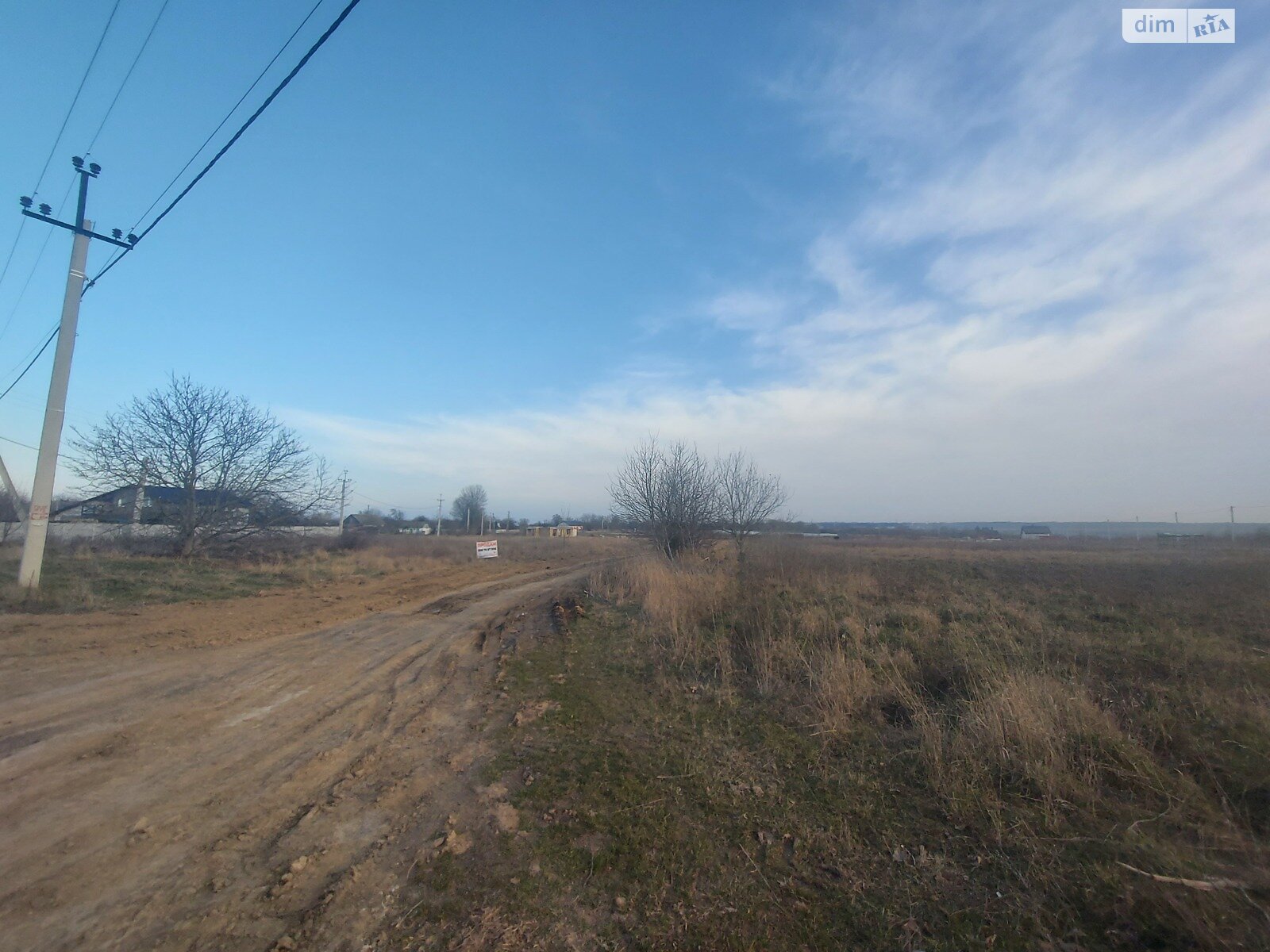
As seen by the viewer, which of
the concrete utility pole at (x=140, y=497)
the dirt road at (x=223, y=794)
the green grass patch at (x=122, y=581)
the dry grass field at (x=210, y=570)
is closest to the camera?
the dirt road at (x=223, y=794)

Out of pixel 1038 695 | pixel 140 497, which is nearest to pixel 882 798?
pixel 1038 695

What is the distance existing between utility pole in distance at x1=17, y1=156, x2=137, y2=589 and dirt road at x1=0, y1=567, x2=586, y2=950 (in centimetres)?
591

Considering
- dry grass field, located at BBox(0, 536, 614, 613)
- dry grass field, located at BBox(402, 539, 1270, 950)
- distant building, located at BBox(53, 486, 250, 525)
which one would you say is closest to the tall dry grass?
dry grass field, located at BBox(402, 539, 1270, 950)

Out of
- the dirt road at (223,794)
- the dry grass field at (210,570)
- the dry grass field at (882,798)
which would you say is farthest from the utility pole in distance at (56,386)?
the dry grass field at (882,798)

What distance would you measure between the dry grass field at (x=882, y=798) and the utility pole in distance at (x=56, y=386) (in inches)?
423

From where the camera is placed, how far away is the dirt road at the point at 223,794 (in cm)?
282

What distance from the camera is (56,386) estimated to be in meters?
12.1

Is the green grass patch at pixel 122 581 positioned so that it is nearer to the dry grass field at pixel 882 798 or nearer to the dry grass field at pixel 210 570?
the dry grass field at pixel 210 570

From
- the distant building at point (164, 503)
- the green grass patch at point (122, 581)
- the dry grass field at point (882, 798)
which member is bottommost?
the dry grass field at point (882, 798)

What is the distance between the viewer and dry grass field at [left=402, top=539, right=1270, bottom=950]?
2.88m

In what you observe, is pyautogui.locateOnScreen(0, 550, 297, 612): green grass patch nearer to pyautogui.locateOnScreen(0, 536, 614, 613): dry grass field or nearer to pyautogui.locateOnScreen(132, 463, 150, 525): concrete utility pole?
pyautogui.locateOnScreen(0, 536, 614, 613): dry grass field

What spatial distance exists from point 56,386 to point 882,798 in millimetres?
16204

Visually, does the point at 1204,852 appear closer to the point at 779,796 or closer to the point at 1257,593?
the point at 779,796

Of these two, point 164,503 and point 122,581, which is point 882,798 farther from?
point 164,503
